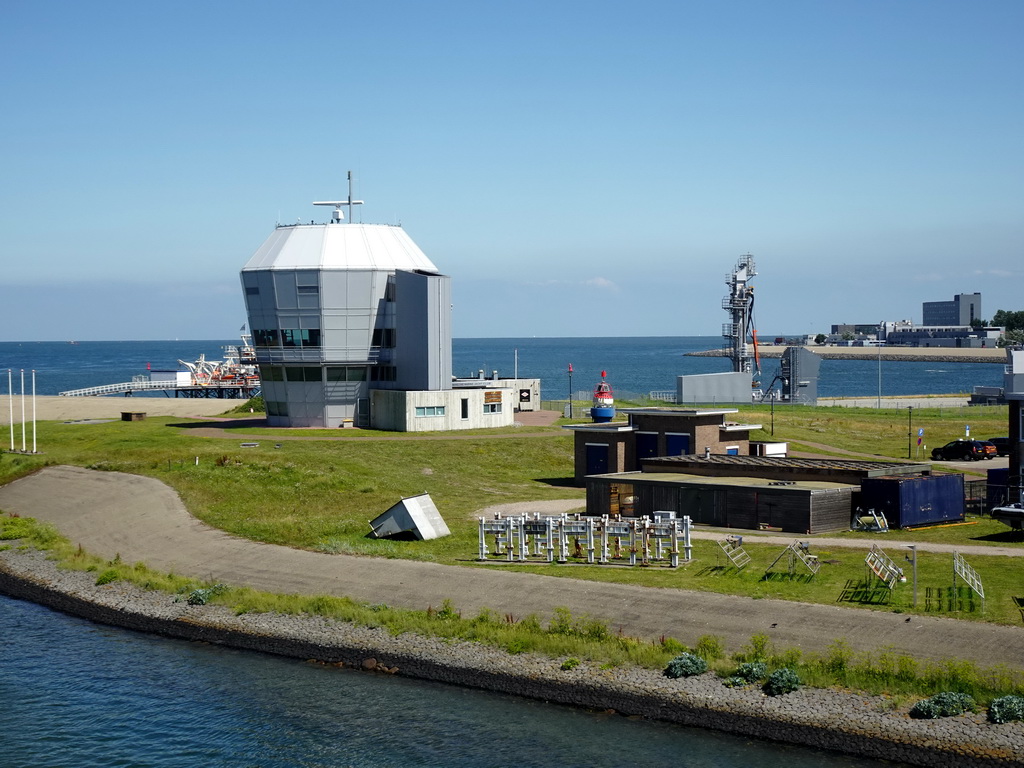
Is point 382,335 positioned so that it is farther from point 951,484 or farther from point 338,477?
point 951,484

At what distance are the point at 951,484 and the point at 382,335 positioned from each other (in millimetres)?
44626

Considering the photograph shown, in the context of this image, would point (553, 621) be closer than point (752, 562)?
Yes

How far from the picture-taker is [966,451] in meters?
67.6

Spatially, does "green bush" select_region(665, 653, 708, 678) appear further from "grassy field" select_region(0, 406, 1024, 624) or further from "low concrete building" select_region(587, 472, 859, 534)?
"low concrete building" select_region(587, 472, 859, 534)

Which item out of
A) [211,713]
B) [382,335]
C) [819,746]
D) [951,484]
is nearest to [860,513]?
[951,484]

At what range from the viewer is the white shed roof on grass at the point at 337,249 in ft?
262

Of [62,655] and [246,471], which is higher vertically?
[246,471]

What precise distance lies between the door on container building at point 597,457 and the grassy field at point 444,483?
1402 mm

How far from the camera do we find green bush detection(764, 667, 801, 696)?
2764 cm

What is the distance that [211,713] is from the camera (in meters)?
30.3

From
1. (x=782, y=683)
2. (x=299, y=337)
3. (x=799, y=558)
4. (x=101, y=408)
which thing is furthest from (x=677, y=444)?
(x=101, y=408)

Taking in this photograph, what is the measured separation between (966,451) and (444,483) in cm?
3074

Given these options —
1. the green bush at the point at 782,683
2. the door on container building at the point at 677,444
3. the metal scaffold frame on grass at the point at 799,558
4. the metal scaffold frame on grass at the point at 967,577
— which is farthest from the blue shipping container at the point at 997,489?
the green bush at the point at 782,683

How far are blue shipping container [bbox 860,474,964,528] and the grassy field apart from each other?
0.84 m
